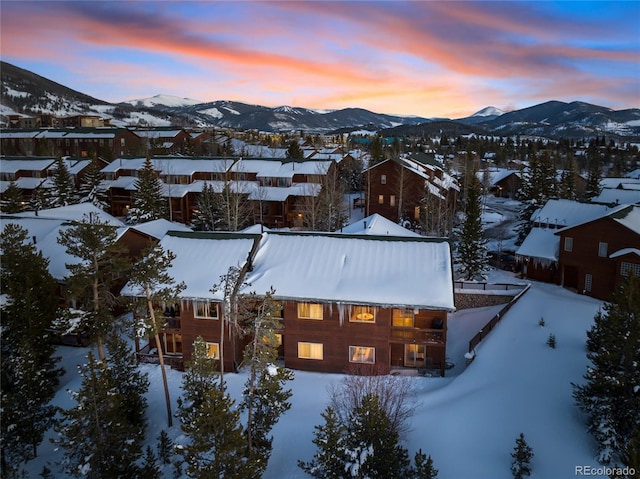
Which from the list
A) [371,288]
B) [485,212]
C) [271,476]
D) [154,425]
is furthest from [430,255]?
[485,212]

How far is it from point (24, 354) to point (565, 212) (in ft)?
146

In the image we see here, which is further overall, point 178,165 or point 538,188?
point 178,165

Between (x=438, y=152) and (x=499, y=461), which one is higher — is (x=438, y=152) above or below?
above

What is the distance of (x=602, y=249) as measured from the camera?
33.2 metres

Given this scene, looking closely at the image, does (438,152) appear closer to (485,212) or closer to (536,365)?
(485,212)

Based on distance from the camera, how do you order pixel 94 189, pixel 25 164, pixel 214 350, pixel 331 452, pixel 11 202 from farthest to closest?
pixel 25 164 → pixel 94 189 → pixel 11 202 → pixel 214 350 → pixel 331 452

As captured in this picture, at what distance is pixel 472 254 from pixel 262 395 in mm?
25355

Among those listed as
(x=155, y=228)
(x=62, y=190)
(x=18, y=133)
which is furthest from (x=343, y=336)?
(x=18, y=133)

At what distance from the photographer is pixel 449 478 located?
1769 cm

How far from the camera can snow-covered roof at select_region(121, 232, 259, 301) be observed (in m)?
25.6

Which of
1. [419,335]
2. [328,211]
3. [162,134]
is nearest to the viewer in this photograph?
[419,335]

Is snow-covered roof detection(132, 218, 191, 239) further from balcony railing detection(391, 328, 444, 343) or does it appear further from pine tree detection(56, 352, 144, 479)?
balcony railing detection(391, 328, 444, 343)

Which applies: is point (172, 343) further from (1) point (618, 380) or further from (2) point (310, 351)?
(1) point (618, 380)

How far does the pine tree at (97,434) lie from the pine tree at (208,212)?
33.8m
